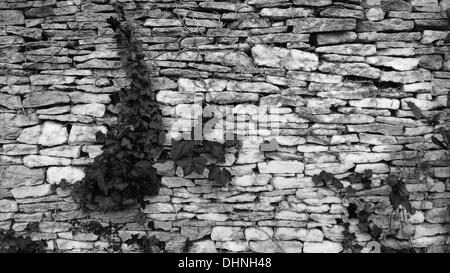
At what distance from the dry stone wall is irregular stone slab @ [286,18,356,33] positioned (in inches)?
Result: 0.5

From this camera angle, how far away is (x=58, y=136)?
9.36 feet

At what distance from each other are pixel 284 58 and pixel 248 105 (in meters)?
0.50

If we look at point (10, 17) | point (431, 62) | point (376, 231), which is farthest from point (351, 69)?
point (10, 17)

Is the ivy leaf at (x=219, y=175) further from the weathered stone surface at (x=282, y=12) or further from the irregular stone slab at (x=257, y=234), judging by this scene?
the weathered stone surface at (x=282, y=12)

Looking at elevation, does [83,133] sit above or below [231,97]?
below

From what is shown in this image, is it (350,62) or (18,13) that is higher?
(18,13)

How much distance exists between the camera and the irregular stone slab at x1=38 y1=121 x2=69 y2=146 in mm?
2848

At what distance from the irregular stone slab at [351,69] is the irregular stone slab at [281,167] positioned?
84cm

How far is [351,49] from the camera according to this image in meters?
2.82

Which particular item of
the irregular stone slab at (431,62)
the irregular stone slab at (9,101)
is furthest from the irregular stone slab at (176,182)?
the irregular stone slab at (431,62)

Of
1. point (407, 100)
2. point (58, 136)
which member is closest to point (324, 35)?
point (407, 100)

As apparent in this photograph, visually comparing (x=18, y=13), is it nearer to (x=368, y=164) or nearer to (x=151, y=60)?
(x=151, y=60)

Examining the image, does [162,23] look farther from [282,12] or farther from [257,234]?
[257,234]

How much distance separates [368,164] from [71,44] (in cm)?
275
